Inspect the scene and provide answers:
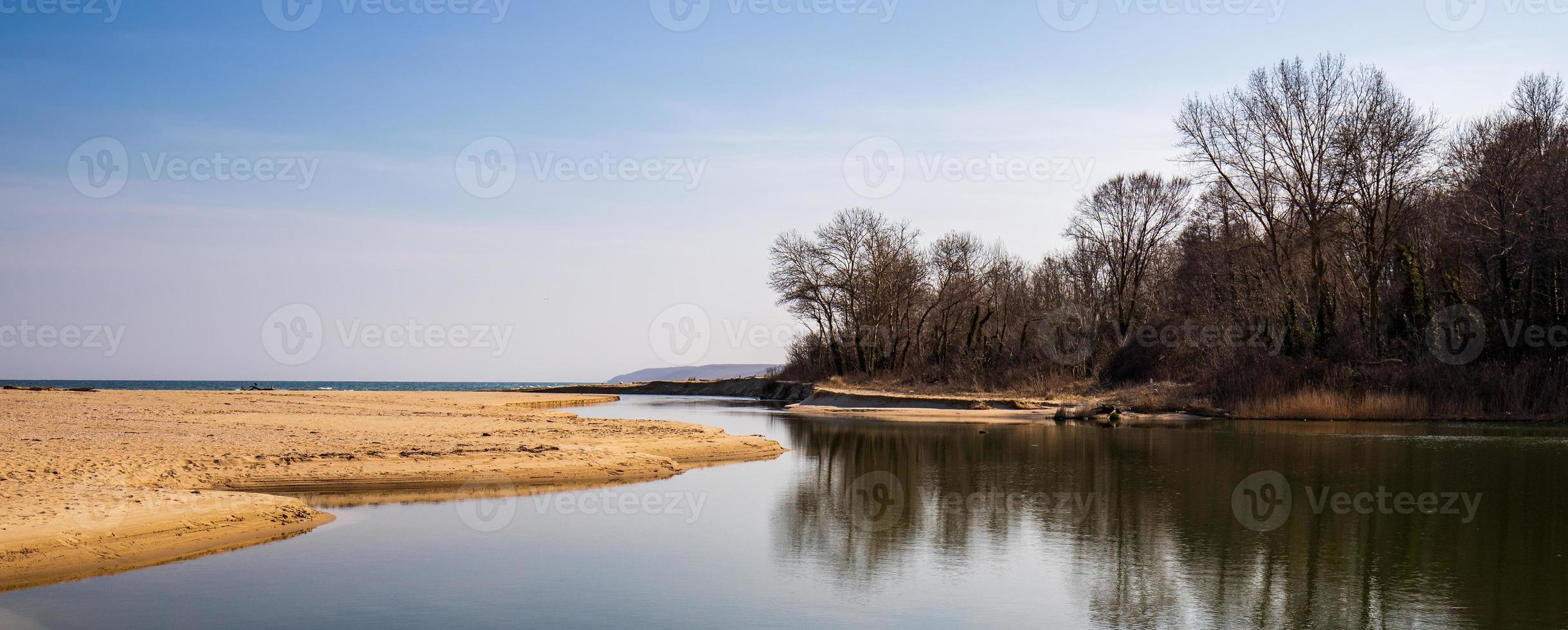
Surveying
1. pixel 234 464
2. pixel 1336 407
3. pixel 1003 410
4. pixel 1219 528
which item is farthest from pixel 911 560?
pixel 1003 410

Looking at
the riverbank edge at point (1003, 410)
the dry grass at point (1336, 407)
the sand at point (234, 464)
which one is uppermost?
the dry grass at point (1336, 407)

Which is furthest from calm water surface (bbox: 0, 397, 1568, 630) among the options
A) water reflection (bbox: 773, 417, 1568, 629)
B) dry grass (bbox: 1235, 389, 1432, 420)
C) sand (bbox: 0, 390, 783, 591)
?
dry grass (bbox: 1235, 389, 1432, 420)

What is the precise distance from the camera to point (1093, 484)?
17250 mm

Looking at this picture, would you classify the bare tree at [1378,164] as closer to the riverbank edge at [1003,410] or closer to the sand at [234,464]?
the riverbank edge at [1003,410]

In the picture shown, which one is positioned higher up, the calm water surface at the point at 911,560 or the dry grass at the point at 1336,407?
the dry grass at the point at 1336,407

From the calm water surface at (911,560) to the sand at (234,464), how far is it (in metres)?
0.71

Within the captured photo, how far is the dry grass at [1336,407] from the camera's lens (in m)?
32.9

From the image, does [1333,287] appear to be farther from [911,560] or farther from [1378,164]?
[911,560]

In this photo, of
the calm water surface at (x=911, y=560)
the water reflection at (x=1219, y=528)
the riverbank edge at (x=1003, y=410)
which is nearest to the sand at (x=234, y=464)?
the calm water surface at (x=911, y=560)

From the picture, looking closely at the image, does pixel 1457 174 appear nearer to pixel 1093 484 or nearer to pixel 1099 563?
pixel 1093 484

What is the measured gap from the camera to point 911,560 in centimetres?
1106

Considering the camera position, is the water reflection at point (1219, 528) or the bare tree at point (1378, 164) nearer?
the water reflection at point (1219, 528)

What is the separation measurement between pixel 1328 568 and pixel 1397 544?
1876mm

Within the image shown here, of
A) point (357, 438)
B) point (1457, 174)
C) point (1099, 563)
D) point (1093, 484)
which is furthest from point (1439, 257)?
point (357, 438)
